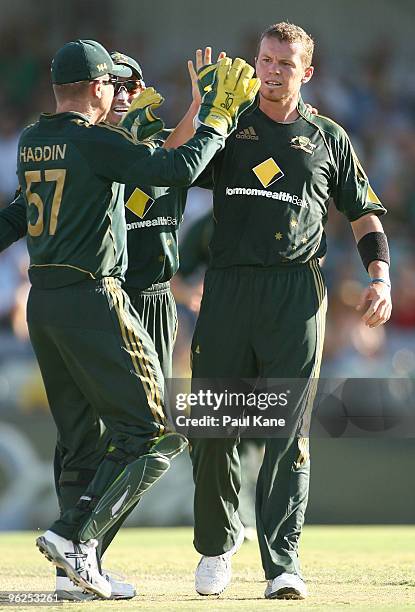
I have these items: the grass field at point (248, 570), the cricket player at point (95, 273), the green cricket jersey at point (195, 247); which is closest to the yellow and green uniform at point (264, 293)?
the grass field at point (248, 570)

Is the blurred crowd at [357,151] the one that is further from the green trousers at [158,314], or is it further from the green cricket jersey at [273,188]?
the green cricket jersey at [273,188]

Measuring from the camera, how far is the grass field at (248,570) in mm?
4355

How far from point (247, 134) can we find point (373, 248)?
742mm

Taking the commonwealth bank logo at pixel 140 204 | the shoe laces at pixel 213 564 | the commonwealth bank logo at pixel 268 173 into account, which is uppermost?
the commonwealth bank logo at pixel 268 173

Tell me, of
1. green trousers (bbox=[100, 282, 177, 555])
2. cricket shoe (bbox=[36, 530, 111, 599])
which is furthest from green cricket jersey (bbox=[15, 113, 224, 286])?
cricket shoe (bbox=[36, 530, 111, 599])

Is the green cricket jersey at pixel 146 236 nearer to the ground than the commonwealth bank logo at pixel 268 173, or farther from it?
nearer to the ground

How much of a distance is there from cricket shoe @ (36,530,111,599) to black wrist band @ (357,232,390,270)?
172cm

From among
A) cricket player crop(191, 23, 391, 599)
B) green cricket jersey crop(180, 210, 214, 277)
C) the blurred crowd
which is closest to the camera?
cricket player crop(191, 23, 391, 599)

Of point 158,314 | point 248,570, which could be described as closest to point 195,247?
point 158,314

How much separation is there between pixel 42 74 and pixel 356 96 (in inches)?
126

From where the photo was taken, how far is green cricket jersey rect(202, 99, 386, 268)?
4.88 m

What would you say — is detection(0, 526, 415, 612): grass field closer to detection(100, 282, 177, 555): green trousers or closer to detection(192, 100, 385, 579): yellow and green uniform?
detection(192, 100, 385, 579): yellow and green uniform

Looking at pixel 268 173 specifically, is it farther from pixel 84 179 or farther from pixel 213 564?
pixel 213 564

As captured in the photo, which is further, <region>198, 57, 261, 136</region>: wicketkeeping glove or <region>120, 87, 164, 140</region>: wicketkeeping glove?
<region>120, 87, 164, 140</region>: wicketkeeping glove
